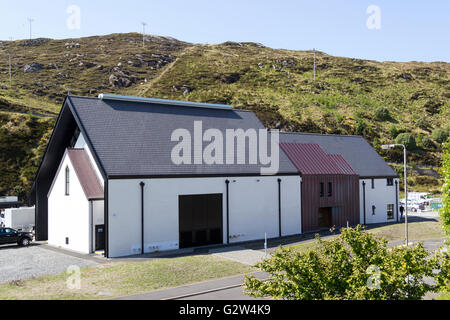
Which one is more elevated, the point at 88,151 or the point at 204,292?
the point at 88,151

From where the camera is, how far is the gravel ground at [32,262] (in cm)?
2103

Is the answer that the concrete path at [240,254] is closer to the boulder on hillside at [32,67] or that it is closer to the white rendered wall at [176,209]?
the white rendered wall at [176,209]

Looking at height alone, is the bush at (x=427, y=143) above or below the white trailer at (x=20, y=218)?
above

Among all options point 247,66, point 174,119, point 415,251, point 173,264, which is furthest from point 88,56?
point 415,251

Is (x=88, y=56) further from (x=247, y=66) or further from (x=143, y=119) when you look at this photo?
(x=143, y=119)

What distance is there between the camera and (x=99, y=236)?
26.5 meters

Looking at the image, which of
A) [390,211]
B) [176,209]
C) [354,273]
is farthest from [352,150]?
[354,273]

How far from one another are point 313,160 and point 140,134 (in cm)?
1665

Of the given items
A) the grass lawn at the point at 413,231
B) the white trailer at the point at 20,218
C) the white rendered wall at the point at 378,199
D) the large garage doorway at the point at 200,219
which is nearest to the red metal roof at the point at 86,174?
the large garage doorway at the point at 200,219

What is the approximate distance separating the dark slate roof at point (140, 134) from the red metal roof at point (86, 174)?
2.07m

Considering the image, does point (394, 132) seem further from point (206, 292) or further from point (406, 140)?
point (206, 292)

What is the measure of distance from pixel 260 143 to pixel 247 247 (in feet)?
32.7

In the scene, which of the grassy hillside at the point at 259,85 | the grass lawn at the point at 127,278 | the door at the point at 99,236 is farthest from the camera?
the grassy hillside at the point at 259,85

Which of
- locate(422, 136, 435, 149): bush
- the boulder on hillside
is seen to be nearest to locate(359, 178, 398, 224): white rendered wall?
locate(422, 136, 435, 149): bush
